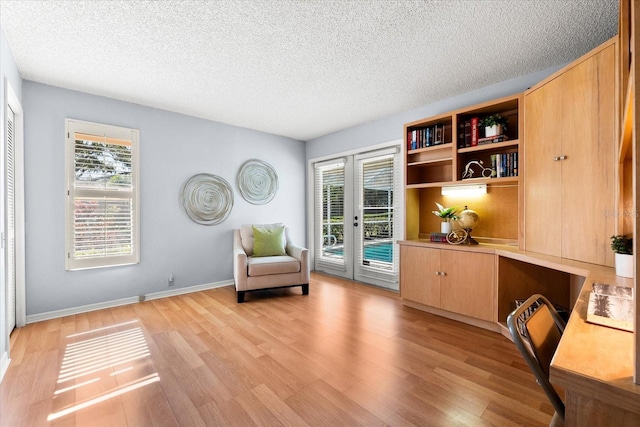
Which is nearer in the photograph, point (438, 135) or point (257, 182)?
point (438, 135)

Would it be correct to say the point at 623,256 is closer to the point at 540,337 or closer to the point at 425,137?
the point at 540,337

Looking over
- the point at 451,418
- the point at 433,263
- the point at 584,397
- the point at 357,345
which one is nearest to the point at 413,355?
the point at 357,345

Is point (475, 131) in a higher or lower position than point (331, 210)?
higher

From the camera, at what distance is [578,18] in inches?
79.0

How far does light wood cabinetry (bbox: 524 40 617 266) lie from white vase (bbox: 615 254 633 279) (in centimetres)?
29

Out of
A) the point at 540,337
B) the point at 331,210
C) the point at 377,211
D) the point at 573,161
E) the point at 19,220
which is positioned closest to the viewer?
the point at 540,337

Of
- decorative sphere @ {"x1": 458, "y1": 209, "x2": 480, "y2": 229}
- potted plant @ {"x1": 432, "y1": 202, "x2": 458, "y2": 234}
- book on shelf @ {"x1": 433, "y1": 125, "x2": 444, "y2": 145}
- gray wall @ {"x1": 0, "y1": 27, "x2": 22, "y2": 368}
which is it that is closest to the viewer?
gray wall @ {"x1": 0, "y1": 27, "x2": 22, "y2": 368}

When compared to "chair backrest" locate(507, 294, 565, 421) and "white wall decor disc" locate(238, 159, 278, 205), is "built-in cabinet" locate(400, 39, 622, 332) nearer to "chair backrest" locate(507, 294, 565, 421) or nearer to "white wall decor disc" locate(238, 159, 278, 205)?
"chair backrest" locate(507, 294, 565, 421)

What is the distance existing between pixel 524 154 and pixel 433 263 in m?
1.32

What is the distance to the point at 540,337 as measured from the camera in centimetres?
102

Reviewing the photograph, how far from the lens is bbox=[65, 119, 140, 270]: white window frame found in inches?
124

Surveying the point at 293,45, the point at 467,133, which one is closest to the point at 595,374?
the point at 293,45

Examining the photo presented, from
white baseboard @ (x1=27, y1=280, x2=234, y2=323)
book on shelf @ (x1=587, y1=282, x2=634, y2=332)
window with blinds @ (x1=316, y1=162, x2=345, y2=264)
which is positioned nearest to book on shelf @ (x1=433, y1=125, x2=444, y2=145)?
window with blinds @ (x1=316, y1=162, x2=345, y2=264)

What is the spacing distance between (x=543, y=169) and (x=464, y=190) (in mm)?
894
